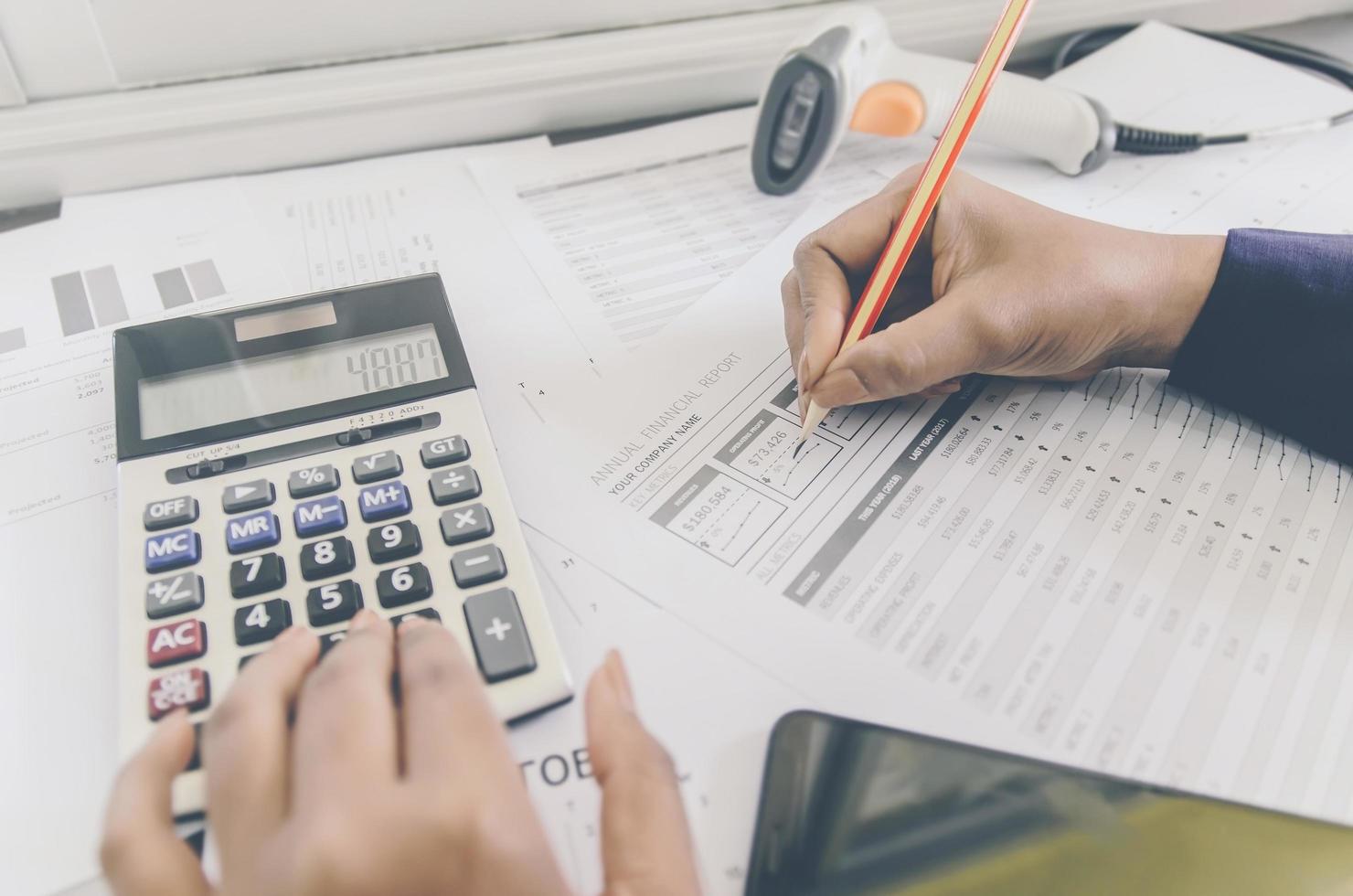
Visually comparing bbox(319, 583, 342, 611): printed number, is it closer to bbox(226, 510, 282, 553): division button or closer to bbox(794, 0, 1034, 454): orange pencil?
bbox(226, 510, 282, 553): division button

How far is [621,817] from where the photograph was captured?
260 millimetres

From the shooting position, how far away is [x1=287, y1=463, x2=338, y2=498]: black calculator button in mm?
345

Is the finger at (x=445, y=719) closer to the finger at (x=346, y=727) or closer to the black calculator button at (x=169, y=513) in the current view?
the finger at (x=346, y=727)

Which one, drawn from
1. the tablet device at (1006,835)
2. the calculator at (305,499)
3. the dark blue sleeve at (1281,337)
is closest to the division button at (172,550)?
the calculator at (305,499)

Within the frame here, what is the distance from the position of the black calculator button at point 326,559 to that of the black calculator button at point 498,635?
5 cm

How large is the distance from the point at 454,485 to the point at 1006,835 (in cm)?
23

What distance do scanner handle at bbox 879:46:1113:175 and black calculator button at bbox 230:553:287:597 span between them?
0.45 metres

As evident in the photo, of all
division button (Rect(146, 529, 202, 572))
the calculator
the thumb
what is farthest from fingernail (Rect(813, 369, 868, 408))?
division button (Rect(146, 529, 202, 572))

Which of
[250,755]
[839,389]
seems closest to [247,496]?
[250,755]

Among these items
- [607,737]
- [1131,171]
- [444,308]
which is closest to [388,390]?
[444,308]

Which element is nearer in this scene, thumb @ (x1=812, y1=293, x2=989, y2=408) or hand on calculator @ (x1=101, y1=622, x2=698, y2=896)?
hand on calculator @ (x1=101, y1=622, x2=698, y2=896)

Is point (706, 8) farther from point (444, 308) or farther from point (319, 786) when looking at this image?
point (319, 786)

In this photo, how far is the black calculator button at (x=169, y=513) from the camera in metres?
0.33

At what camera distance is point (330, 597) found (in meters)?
0.31
